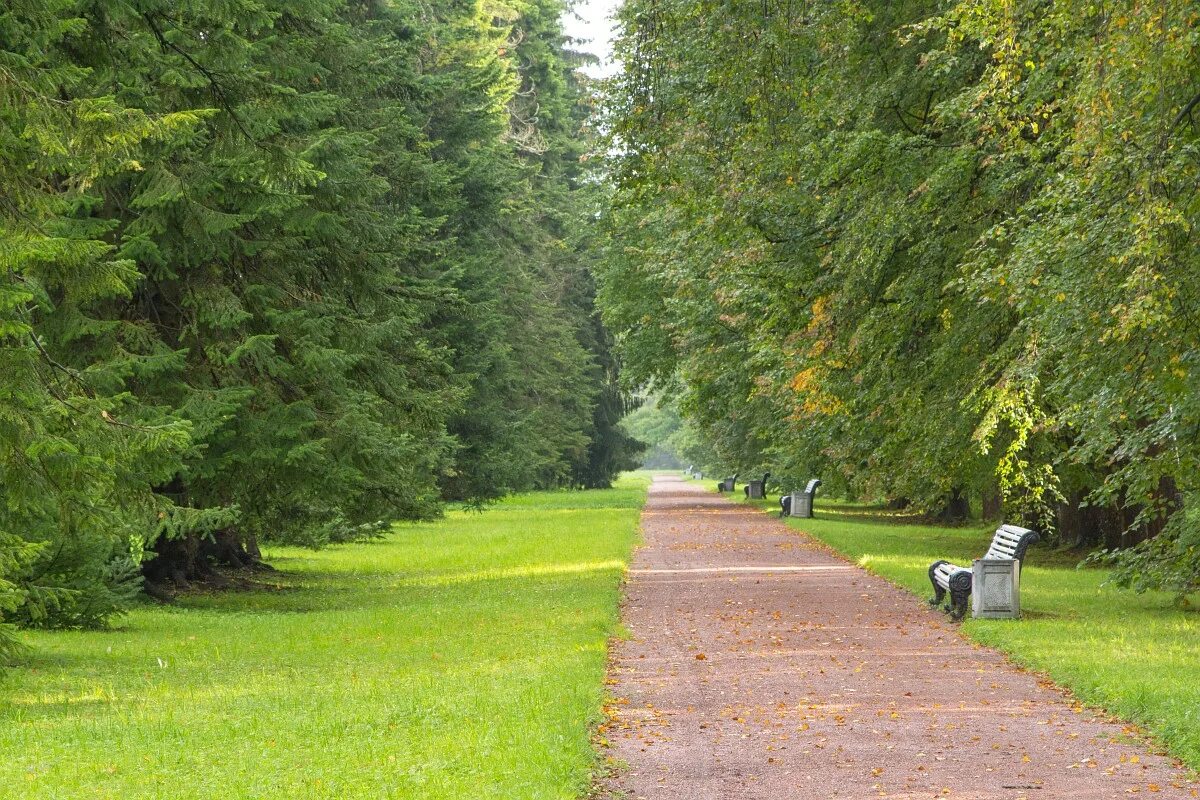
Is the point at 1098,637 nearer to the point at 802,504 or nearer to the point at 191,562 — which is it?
the point at 191,562

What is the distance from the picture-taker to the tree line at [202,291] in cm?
988

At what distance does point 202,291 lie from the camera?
17594 mm

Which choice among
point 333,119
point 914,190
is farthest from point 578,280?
point 914,190

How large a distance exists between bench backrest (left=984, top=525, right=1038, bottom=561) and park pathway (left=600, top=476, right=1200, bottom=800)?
984 mm

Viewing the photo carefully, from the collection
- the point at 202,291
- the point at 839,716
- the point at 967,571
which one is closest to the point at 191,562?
the point at 202,291

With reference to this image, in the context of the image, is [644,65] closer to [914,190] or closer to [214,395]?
[914,190]

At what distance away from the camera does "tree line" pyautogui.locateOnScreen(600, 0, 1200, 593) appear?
396 inches

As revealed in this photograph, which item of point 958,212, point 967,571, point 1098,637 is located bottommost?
point 1098,637

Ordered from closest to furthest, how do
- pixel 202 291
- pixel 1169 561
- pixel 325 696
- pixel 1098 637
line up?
pixel 325 696
pixel 1098 637
pixel 1169 561
pixel 202 291

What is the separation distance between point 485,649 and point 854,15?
292 inches

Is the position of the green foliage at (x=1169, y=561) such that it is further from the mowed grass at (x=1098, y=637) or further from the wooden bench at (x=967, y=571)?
the wooden bench at (x=967, y=571)

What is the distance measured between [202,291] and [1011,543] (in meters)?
9.97

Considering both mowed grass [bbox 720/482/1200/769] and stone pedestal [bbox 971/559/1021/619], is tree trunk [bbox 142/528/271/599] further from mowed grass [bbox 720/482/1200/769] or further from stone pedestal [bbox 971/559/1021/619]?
mowed grass [bbox 720/482/1200/769]

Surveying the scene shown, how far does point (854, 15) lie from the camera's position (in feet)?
48.4
